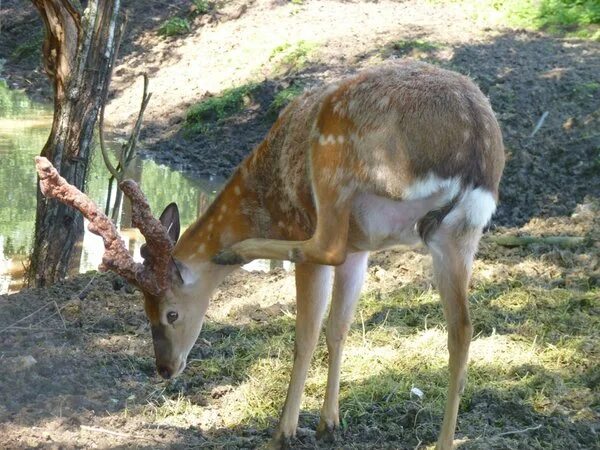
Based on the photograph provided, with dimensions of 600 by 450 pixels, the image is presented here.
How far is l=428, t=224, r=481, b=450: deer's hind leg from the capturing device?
4.77 m

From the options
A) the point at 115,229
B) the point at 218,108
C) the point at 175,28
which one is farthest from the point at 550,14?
the point at 115,229

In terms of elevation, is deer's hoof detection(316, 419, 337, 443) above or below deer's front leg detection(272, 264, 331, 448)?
below

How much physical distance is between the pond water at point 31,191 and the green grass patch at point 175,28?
4.15 metres

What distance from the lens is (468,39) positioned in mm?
14594

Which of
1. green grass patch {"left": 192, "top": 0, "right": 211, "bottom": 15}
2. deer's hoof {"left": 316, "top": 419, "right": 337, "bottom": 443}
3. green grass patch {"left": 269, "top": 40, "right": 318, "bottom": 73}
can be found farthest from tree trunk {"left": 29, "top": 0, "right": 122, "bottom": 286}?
green grass patch {"left": 192, "top": 0, "right": 211, "bottom": 15}

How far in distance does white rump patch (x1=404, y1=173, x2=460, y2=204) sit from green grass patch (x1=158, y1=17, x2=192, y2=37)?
50.6 feet

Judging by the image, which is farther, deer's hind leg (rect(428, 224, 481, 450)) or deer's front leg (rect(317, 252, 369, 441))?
deer's front leg (rect(317, 252, 369, 441))

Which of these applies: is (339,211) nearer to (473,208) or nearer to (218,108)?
(473,208)

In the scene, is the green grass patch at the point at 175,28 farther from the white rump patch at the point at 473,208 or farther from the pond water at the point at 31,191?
the white rump patch at the point at 473,208

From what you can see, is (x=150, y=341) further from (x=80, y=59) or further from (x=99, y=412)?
(x=80, y=59)

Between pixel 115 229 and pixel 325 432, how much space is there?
1.62m

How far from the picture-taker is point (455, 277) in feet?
15.7

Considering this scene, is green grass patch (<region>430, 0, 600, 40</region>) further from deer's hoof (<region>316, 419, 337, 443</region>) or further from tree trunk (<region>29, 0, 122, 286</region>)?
deer's hoof (<region>316, 419, 337, 443</region>)

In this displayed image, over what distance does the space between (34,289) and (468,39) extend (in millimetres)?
9157
